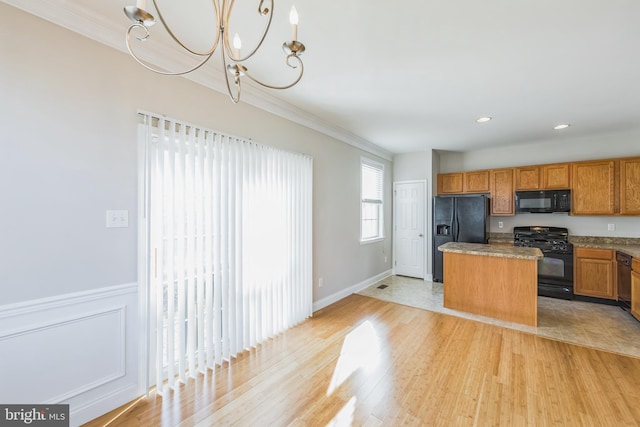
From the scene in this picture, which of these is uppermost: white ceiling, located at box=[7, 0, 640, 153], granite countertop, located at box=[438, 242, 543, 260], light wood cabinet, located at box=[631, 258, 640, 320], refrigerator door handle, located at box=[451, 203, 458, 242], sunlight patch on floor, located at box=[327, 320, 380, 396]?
white ceiling, located at box=[7, 0, 640, 153]

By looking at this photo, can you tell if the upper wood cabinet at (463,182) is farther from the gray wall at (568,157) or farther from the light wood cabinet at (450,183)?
the gray wall at (568,157)

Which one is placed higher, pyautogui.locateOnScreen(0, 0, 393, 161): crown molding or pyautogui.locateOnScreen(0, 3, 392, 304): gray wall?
pyautogui.locateOnScreen(0, 0, 393, 161): crown molding

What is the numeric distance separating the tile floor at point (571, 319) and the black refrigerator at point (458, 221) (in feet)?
3.15

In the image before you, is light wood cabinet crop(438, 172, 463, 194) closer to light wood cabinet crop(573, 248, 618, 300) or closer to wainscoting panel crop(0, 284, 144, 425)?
light wood cabinet crop(573, 248, 618, 300)

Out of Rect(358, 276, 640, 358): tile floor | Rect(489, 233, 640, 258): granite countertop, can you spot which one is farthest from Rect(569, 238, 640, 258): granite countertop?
Rect(358, 276, 640, 358): tile floor

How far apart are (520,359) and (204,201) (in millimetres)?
3260

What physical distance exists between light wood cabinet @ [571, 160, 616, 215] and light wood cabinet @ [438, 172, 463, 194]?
166 centimetres

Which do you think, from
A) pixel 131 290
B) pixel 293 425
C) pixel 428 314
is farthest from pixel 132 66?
pixel 428 314

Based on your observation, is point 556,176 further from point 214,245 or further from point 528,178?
point 214,245

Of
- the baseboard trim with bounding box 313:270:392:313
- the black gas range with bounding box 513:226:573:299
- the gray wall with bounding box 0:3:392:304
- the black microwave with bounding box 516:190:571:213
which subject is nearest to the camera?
the gray wall with bounding box 0:3:392:304

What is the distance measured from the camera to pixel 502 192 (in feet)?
15.9

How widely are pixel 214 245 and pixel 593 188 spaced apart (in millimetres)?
5522

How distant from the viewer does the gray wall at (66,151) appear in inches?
59.6

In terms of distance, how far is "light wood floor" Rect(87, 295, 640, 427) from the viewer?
5.91 ft
